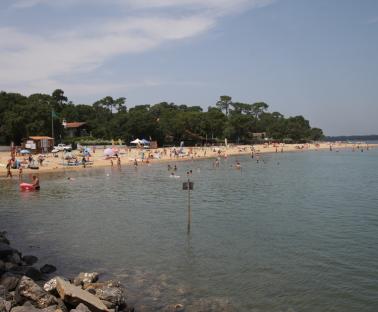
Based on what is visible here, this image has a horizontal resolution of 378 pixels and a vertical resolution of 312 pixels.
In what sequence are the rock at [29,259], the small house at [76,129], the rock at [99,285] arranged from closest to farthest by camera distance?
1. the rock at [99,285]
2. the rock at [29,259]
3. the small house at [76,129]

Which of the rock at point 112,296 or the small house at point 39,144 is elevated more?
the small house at point 39,144

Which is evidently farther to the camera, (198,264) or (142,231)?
(142,231)

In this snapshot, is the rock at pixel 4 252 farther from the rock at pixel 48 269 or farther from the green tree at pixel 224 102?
the green tree at pixel 224 102

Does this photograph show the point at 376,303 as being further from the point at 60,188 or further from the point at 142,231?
the point at 60,188

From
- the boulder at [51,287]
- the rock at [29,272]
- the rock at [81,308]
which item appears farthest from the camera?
the rock at [29,272]

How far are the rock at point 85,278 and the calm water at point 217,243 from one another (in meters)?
1.04

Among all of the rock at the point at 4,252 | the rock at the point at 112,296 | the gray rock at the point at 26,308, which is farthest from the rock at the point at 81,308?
the rock at the point at 4,252

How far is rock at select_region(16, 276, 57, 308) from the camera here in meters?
10.2

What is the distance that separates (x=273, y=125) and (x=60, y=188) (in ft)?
420

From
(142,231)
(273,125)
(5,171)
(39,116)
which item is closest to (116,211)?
(142,231)

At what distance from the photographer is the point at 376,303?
11.9 meters

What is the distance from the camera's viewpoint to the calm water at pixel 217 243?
1254 cm

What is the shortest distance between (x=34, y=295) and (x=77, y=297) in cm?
100

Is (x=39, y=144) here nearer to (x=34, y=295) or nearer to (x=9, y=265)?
(x=9, y=265)
